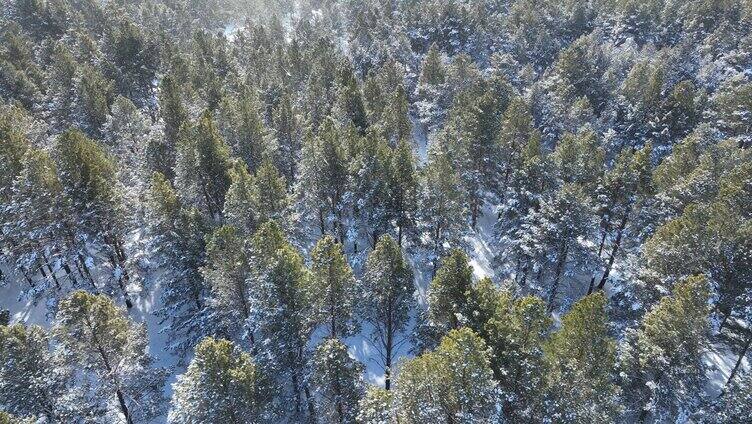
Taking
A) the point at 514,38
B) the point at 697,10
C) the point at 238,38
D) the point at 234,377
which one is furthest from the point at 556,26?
the point at 234,377

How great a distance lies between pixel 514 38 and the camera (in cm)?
8150

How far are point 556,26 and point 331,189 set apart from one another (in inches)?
2747

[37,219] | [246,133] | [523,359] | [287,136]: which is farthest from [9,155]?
[523,359]

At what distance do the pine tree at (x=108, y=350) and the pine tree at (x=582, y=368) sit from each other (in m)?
23.0

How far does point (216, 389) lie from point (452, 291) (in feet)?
44.8

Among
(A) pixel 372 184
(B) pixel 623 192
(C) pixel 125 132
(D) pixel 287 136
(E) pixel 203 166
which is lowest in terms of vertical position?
(B) pixel 623 192

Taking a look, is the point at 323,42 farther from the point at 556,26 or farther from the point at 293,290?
the point at 293,290

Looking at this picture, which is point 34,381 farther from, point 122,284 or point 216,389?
point 122,284

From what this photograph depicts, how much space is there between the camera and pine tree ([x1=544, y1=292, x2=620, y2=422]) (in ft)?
75.4

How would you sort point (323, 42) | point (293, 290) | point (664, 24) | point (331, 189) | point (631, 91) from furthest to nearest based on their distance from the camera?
point (664, 24), point (323, 42), point (631, 91), point (331, 189), point (293, 290)

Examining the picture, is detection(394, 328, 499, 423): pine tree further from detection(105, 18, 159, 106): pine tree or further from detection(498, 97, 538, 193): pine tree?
detection(105, 18, 159, 106): pine tree

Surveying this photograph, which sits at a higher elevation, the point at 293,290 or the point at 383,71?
the point at 383,71

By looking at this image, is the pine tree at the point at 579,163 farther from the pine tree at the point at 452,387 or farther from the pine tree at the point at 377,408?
the pine tree at the point at 377,408

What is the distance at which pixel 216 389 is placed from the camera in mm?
23547
